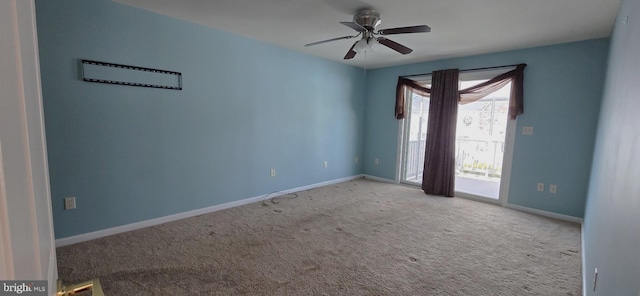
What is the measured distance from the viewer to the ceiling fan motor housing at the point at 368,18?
8.41ft

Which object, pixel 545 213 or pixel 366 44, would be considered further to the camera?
pixel 545 213

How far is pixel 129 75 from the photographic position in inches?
106

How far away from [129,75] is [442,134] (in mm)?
4239

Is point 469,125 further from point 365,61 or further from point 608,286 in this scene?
point 608,286

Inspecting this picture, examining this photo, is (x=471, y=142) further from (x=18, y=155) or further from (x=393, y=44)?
(x=18, y=155)

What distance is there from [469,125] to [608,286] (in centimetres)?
542

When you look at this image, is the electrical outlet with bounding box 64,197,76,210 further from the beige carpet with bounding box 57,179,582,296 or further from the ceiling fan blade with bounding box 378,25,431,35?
the ceiling fan blade with bounding box 378,25,431,35

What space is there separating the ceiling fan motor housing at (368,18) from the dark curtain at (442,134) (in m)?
2.24

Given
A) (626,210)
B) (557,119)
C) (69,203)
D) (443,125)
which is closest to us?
(626,210)

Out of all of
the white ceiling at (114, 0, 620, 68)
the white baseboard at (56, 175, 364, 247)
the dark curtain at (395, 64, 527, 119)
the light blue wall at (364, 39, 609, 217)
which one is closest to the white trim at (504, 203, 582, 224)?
the light blue wall at (364, 39, 609, 217)

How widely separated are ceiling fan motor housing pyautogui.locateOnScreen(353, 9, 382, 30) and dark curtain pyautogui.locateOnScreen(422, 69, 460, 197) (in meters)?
2.24

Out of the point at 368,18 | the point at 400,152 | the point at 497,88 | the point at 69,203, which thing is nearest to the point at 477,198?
the point at 400,152

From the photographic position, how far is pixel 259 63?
→ 3746 mm

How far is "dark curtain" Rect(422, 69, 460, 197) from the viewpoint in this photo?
4.31 metres
